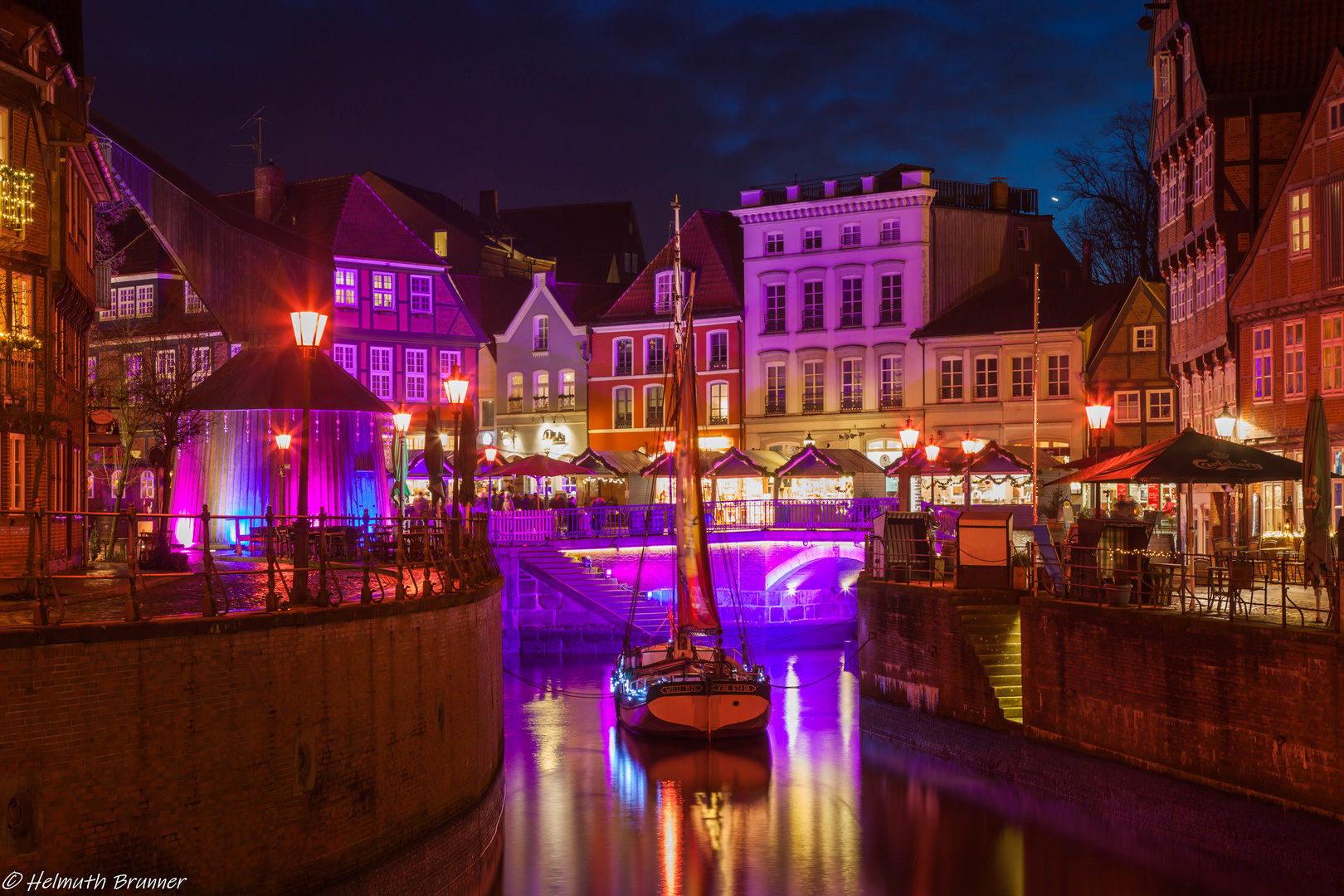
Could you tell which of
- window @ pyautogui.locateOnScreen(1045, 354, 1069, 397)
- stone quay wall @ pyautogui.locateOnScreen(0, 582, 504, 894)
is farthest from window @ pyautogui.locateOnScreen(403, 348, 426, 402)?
stone quay wall @ pyautogui.locateOnScreen(0, 582, 504, 894)

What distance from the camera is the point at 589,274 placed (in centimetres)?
8125

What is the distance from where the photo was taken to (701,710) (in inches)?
1231

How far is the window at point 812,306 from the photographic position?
57719 mm

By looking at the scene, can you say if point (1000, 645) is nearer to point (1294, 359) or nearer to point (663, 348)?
point (1294, 359)

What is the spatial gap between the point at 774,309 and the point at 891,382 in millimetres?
5990

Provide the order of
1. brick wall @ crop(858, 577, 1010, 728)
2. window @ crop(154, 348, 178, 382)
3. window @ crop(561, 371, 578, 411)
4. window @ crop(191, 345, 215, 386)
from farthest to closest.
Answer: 1. window @ crop(561, 371, 578, 411)
2. window @ crop(154, 348, 178, 382)
3. window @ crop(191, 345, 215, 386)
4. brick wall @ crop(858, 577, 1010, 728)

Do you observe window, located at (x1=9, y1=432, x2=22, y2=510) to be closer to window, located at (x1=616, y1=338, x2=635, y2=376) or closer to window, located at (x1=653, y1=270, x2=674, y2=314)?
window, located at (x1=653, y1=270, x2=674, y2=314)

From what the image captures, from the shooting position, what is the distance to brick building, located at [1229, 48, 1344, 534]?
2928 cm

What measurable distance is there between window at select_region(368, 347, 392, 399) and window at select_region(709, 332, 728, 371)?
13.4 metres

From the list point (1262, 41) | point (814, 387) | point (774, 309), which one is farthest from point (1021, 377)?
point (1262, 41)

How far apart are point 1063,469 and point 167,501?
28.2 m

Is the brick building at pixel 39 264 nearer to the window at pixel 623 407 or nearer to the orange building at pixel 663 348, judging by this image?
the orange building at pixel 663 348

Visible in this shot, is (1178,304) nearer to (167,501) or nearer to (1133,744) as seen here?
(1133,744)

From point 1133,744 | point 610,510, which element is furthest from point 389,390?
point 1133,744
